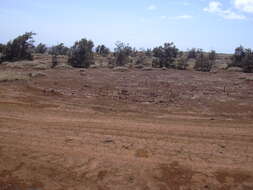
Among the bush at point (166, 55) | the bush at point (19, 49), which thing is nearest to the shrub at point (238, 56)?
the bush at point (166, 55)

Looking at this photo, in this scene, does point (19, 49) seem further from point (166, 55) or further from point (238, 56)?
point (238, 56)

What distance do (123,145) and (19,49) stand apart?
2860 cm

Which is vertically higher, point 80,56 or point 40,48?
point 40,48

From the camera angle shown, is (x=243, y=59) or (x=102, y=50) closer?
(x=243, y=59)

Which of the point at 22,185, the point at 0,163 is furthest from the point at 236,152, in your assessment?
the point at 0,163

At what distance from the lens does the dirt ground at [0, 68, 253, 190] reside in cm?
437

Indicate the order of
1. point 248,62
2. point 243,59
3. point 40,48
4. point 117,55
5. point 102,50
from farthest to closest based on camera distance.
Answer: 1. point 102,50
2. point 40,48
3. point 117,55
4. point 243,59
5. point 248,62

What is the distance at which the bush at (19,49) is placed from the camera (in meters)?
29.6

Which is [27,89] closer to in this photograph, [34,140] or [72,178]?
[34,140]

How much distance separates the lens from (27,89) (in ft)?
43.7

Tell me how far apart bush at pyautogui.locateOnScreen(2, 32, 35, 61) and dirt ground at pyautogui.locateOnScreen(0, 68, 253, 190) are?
21.1 meters

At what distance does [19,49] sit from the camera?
99.3 feet

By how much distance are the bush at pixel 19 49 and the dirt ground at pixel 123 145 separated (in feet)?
69.2

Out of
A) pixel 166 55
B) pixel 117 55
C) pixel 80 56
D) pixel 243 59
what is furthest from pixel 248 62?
pixel 80 56
